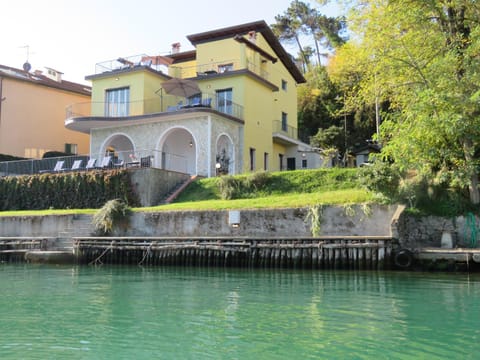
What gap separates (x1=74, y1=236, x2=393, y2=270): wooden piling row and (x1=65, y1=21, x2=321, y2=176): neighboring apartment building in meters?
9.72

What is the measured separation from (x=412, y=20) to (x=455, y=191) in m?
6.62

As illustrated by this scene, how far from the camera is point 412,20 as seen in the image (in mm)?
18625

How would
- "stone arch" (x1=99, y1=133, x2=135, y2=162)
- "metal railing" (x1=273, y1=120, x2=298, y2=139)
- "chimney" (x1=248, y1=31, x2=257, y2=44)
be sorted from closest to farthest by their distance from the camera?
"stone arch" (x1=99, y1=133, x2=135, y2=162), "chimney" (x1=248, y1=31, x2=257, y2=44), "metal railing" (x1=273, y1=120, x2=298, y2=139)

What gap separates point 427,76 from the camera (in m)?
18.1

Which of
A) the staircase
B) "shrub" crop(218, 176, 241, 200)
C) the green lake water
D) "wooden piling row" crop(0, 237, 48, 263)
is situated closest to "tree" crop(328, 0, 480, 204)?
the green lake water

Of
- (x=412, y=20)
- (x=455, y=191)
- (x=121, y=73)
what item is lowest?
(x=455, y=191)

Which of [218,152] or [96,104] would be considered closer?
[218,152]

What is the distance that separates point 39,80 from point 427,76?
32.4m

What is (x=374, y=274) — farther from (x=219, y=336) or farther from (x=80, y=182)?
(x=80, y=182)

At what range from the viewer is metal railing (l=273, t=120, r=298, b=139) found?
37.7 metres

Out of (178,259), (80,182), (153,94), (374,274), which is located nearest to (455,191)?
(374,274)

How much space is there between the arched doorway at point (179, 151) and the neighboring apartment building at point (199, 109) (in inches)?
2.6

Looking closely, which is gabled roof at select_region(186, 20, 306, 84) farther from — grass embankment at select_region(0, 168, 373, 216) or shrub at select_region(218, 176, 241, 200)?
shrub at select_region(218, 176, 241, 200)

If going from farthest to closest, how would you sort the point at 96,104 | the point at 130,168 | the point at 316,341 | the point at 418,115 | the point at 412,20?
the point at 96,104 → the point at 130,168 → the point at 412,20 → the point at 418,115 → the point at 316,341
